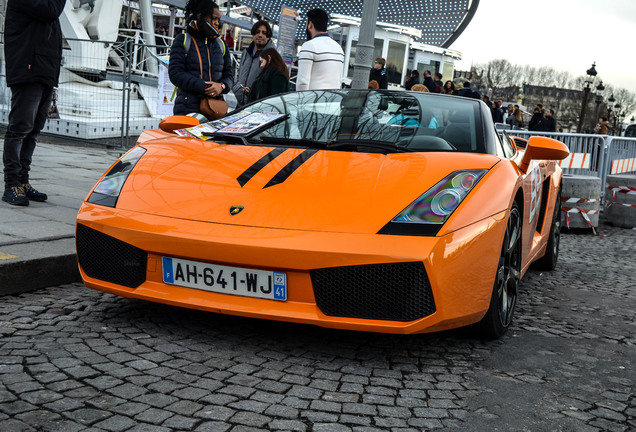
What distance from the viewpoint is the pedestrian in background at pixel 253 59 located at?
22.8 feet

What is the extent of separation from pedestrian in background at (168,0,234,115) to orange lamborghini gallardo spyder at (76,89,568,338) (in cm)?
194

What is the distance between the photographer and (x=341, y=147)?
3648 mm

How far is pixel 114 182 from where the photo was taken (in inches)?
136

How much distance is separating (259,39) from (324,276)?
458 centimetres

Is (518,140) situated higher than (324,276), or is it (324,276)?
(518,140)

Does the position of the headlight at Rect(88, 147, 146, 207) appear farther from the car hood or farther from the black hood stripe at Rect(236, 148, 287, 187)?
the black hood stripe at Rect(236, 148, 287, 187)

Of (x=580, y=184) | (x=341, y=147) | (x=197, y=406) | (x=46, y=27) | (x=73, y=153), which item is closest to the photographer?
(x=197, y=406)

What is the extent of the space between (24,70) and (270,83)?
2.10 metres

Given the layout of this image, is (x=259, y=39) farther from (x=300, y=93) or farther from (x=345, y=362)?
(x=345, y=362)

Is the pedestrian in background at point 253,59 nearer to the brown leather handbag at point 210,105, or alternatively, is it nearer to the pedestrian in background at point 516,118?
the brown leather handbag at point 210,105

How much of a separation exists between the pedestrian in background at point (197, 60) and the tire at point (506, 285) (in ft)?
9.87

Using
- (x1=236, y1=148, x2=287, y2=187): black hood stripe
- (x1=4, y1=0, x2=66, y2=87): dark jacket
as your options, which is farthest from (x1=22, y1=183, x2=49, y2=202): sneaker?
(x1=236, y1=148, x2=287, y2=187): black hood stripe

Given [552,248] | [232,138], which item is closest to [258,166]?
[232,138]

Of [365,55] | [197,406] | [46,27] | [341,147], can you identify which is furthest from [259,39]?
[197,406]
